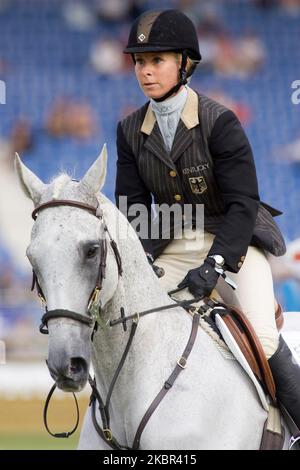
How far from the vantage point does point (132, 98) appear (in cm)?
1535

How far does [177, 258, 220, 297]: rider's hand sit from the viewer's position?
475 centimetres

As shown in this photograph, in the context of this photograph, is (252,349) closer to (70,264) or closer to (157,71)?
(70,264)

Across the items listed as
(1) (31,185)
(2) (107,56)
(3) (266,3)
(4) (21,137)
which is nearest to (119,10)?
(2) (107,56)

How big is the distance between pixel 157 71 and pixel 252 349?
148 centimetres

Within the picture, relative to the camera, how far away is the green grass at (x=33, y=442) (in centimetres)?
990

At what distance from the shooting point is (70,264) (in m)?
3.99

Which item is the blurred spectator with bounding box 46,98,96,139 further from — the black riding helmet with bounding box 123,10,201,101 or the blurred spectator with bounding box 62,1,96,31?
the black riding helmet with bounding box 123,10,201,101

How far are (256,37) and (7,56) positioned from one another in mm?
4102

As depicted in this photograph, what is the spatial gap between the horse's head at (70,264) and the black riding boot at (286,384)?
1.06 meters

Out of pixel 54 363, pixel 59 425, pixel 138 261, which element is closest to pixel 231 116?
pixel 138 261

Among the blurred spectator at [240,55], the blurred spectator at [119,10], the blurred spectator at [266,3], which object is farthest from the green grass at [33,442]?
the blurred spectator at [266,3]

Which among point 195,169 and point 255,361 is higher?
point 195,169

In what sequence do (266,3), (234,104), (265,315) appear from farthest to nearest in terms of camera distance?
(266,3) → (234,104) → (265,315)
